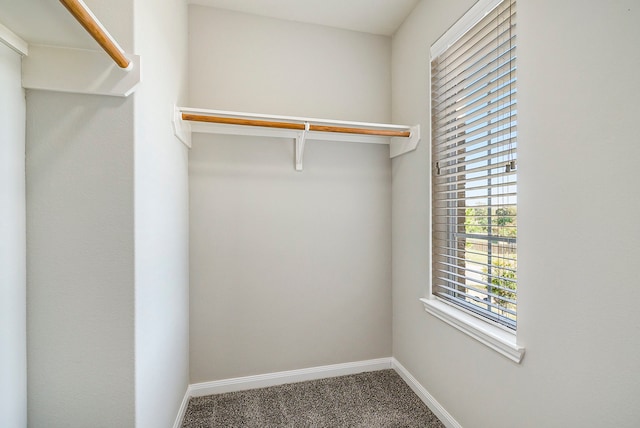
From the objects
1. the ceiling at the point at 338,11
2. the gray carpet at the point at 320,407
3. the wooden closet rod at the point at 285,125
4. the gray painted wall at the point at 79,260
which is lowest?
the gray carpet at the point at 320,407

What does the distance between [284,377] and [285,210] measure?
1.19 meters

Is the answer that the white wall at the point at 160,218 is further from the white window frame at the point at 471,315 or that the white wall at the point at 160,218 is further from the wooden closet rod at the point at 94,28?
the white window frame at the point at 471,315

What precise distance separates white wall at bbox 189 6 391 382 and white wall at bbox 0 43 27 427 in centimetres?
98

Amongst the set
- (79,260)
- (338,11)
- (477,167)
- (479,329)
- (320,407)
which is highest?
(338,11)

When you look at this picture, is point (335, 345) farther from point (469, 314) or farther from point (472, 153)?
point (472, 153)

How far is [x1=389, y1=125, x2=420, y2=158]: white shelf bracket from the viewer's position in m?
1.88

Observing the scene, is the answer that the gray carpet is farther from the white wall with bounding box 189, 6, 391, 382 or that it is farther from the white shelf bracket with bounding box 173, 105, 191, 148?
the white shelf bracket with bounding box 173, 105, 191, 148

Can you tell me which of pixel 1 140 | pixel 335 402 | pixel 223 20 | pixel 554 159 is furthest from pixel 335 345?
pixel 223 20

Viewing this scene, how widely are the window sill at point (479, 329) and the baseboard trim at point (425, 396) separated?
53cm

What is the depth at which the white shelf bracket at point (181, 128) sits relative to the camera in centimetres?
154

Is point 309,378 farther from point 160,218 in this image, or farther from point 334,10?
point 334,10

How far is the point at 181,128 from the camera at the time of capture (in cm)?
166

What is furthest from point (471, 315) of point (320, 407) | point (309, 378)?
point (309, 378)

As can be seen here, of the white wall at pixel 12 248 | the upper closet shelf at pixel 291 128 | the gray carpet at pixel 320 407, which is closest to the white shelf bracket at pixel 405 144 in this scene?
the upper closet shelf at pixel 291 128
